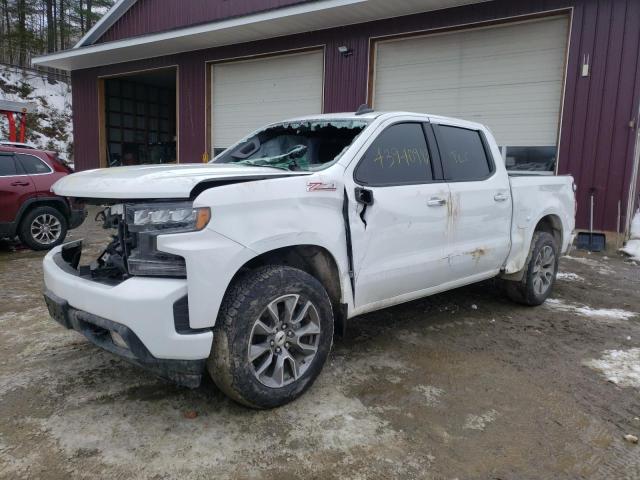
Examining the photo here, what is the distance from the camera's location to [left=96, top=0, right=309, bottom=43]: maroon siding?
13.5 m

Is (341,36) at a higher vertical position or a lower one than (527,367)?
higher

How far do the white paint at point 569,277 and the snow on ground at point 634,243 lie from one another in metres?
2.11

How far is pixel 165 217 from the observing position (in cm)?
257

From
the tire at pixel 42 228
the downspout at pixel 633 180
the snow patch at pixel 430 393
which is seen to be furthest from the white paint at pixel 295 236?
the downspout at pixel 633 180

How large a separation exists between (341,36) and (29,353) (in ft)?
32.8

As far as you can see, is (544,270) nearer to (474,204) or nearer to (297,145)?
(474,204)

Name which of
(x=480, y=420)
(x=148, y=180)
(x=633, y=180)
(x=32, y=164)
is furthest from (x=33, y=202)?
(x=633, y=180)

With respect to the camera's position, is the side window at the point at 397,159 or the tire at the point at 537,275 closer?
the side window at the point at 397,159

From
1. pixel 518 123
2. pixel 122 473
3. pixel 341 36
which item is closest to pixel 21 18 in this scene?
pixel 341 36

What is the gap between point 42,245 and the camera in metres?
7.89

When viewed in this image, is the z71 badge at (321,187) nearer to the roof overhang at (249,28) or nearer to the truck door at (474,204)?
the truck door at (474,204)

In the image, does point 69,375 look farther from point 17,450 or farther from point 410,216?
point 410,216

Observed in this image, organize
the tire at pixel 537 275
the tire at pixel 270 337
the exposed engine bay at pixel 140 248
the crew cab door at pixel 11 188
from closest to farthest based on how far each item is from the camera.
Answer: the exposed engine bay at pixel 140 248
the tire at pixel 270 337
the tire at pixel 537 275
the crew cab door at pixel 11 188

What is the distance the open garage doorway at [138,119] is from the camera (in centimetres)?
1817
